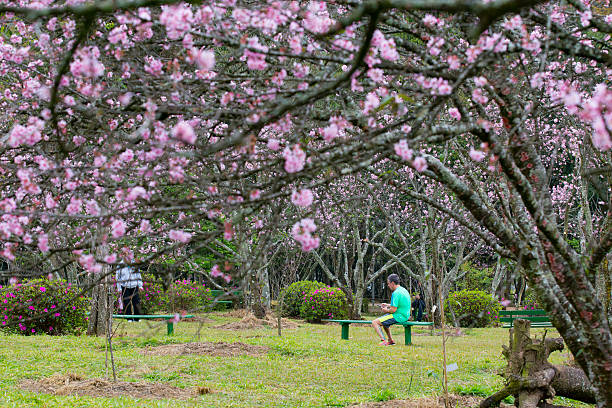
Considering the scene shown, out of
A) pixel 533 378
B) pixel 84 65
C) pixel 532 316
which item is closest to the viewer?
pixel 84 65

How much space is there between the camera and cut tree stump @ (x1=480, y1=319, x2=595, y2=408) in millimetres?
5051

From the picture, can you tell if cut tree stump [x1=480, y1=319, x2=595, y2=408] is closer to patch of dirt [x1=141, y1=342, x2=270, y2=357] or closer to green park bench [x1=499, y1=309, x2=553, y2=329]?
Result: patch of dirt [x1=141, y1=342, x2=270, y2=357]

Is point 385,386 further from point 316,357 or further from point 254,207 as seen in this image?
point 254,207

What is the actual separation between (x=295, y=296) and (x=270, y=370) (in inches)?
428

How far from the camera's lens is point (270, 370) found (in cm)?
755

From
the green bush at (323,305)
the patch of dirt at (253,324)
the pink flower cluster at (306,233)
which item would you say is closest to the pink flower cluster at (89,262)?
the pink flower cluster at (306,233)

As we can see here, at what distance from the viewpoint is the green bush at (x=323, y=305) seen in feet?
55.5

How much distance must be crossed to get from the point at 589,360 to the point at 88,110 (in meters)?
3.43

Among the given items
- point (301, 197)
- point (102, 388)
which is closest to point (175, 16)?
point (301, 197)

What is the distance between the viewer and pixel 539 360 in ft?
17.2

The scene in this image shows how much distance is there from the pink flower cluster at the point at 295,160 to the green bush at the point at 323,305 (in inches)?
574

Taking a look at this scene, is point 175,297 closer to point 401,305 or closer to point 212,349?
point 212,349

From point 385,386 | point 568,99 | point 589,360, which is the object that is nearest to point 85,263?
point 568,99

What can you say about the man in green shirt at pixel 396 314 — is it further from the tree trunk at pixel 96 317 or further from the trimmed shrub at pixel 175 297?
Result: the trimmed shrub at pixel 175 297
